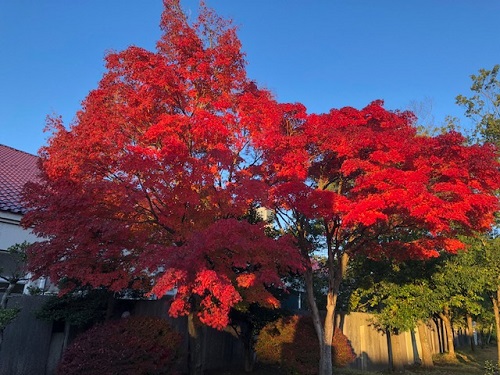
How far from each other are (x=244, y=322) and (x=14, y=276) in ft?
23.0

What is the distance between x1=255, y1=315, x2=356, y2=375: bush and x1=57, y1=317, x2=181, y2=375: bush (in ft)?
10.7

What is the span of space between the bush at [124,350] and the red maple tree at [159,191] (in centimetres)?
105

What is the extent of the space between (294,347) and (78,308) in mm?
6372

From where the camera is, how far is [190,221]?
29.3 ft

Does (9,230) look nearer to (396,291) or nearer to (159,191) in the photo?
(159,191)

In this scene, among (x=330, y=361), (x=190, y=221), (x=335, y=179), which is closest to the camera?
(x=190, y=221)

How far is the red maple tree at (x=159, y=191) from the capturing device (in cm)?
791

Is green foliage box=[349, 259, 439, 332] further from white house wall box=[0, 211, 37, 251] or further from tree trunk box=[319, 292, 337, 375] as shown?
white house wall box=[0, 211, 37, 251]

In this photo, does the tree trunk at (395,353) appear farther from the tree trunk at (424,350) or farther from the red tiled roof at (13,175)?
the red tiled roof at (13,175)

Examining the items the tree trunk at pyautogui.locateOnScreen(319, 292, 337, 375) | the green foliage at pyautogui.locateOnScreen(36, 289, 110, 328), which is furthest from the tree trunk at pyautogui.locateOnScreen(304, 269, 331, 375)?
the green foliage at pyautogui.locateOnScreen(36, 289, 110, 328)

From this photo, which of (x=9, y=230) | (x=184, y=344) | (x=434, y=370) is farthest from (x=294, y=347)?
(x=434, y=370)

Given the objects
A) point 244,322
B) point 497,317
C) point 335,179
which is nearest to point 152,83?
point 335,179

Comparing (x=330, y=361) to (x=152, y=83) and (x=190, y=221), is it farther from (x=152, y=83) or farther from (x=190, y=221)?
(x=152, y=83)

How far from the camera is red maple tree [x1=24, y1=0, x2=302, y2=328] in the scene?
7.91 meters
